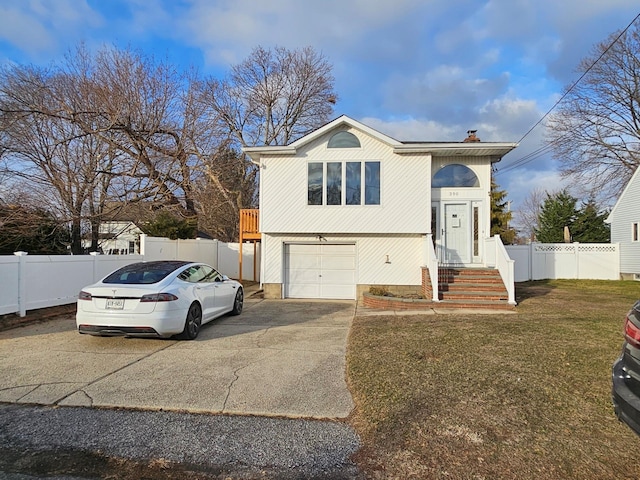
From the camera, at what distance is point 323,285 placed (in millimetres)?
14352

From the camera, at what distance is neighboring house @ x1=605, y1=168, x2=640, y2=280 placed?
18203mm

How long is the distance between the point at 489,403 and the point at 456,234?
33.6 feet

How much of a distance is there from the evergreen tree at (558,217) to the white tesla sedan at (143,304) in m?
26.8

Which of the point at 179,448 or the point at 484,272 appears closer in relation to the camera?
the point at 179,448

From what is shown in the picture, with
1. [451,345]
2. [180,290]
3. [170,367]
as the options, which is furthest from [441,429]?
[180,290]

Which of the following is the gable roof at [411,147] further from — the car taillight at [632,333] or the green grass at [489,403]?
the car taillight at [632,333]

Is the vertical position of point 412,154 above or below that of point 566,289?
above

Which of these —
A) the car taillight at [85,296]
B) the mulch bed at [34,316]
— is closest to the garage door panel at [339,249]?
the mulch bed at [34,316]

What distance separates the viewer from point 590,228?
26.3 m

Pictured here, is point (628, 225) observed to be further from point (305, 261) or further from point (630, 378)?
point (630, 378)

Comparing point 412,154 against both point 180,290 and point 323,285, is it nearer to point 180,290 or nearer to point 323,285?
point 323,285

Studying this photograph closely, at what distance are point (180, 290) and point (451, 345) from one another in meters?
4.73

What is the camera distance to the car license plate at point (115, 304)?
6.41 m

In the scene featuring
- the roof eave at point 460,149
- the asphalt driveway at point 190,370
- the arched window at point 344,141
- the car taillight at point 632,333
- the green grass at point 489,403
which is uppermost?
the arched window at point 344,141
